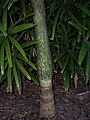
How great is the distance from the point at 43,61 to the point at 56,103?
0.49 meters

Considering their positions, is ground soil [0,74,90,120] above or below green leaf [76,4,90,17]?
below

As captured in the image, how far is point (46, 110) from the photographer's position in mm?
1845

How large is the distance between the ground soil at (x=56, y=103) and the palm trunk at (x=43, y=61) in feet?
0.38

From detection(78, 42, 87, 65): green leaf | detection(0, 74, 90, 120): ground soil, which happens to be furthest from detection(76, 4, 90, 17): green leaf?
detection(0, 74, 90, 120): ground soil

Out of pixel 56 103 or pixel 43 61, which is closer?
pixel 43 61

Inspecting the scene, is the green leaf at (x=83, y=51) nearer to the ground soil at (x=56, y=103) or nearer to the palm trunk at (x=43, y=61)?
the palm trunk at (x=43, y=61)

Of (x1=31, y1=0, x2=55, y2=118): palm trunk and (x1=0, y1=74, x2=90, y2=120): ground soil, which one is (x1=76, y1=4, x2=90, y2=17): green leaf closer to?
(x1=31, y1=0, x2=55, y2=118): palm trunk

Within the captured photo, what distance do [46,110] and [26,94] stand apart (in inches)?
14.9

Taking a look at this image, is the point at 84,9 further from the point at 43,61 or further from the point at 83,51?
the point at 43,61

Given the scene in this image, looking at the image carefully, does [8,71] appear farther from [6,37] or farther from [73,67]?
[73,67]

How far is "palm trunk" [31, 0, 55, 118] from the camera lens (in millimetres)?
1585

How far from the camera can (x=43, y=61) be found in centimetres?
168

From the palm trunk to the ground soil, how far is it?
0.38 ft

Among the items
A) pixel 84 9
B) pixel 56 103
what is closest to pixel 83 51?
pixel 84 9
